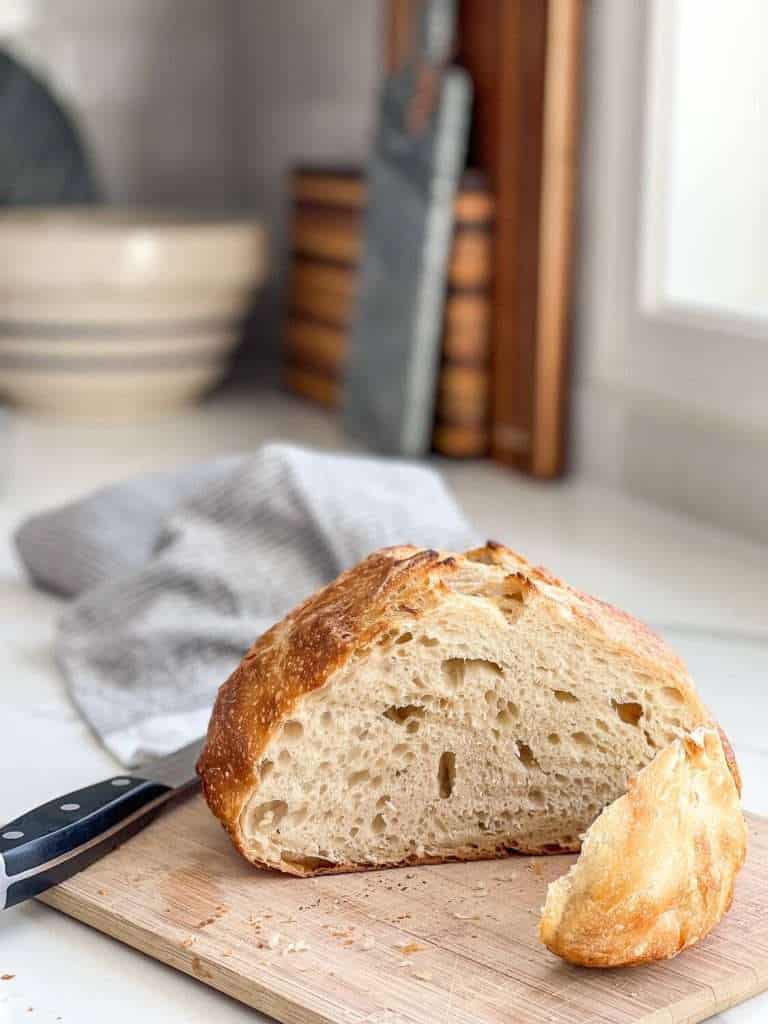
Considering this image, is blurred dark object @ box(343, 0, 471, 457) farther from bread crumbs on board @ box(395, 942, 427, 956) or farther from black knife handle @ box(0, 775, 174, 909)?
bread crumbs on board @ box(395, 942, 427, 956)

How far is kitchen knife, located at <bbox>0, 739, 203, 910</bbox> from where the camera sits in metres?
0.66

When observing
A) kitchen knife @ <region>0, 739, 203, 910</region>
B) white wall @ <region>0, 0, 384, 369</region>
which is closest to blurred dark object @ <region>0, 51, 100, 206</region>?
white wall @ <region>0, 0, 384, 369</region>

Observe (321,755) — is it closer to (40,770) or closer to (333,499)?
(40,770)

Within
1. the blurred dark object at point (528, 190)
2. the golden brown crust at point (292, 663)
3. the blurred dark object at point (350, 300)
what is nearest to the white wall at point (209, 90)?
the blurred dark object at point (350, 300)

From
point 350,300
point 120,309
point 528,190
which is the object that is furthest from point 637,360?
point 120,309

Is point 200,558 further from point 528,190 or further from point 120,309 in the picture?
point 120,309

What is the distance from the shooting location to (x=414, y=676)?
68cm

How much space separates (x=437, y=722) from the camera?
2.27 feet

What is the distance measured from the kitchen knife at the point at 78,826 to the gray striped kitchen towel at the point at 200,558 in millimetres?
134

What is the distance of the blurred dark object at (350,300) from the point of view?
1.59 m

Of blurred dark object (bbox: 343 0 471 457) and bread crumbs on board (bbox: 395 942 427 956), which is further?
blurred dark object (bbox: 343 0 471 457)

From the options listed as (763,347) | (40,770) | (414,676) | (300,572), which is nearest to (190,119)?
(763,347)

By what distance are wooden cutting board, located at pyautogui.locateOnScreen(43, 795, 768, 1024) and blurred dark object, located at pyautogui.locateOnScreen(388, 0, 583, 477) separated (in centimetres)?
85

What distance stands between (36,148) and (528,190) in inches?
32.6
